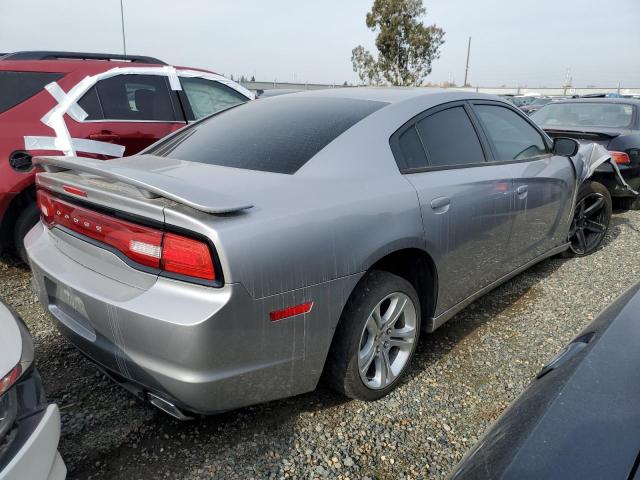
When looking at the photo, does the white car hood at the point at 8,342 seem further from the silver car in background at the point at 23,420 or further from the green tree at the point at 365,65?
the green tree at the point at 365,65

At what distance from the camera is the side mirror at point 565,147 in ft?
12.2

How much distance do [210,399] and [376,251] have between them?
0.91 m

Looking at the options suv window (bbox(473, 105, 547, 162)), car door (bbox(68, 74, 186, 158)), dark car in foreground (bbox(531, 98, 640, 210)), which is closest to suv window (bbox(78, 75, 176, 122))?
car door (bbox(68, 74, 186, 158))

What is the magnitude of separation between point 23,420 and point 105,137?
10.1ft

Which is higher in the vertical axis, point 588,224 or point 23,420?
point 23,420

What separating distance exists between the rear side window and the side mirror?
13.3ft

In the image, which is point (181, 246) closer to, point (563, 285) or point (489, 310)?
point (489, 310)

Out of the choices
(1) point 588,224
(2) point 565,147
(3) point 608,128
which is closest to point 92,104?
(2) point 565,147

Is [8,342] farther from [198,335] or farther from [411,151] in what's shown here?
[411,151]

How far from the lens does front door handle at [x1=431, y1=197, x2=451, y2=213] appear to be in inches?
94.6

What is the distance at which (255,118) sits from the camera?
110 inches

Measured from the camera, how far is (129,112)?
4.18 m

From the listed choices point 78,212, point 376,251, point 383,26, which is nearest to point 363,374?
point 376,251

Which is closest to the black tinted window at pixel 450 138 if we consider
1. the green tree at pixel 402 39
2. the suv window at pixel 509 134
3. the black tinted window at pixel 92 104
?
the suv window at pixel 509 134
